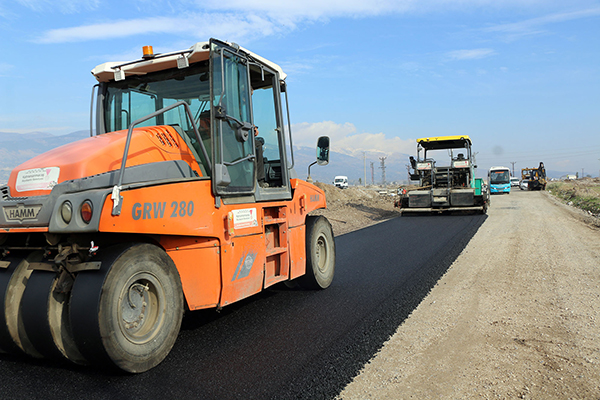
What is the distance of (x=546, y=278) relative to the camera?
6336mm

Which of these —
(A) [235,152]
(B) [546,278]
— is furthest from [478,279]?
(A) [235,152]

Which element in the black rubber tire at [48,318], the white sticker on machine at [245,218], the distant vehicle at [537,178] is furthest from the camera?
the distant vehicle at [537,178]

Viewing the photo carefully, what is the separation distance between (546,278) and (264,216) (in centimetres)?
420

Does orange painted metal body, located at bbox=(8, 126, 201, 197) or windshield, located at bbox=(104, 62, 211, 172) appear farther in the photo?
windshield, located at bbox=(104, 62, 211, 172)

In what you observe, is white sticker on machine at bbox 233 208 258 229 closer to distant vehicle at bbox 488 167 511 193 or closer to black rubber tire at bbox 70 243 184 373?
black rubber tire at bbox 70 243 184 373

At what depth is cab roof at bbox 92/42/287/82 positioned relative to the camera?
4191 mm

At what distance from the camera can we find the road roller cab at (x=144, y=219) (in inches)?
119

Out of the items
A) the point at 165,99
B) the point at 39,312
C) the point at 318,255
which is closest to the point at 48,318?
the point at 39,312

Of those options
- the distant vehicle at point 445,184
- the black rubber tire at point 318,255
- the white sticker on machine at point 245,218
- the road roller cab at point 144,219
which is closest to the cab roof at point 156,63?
the road roller cab at point 144,219

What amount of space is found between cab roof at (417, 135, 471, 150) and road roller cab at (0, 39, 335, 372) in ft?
46.2

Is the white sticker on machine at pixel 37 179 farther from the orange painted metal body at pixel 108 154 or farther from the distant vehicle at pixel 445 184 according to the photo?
the distant vehicle at pixel 445 184

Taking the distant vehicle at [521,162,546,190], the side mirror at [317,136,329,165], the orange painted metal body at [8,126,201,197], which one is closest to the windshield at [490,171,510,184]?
the distant vehicle at [521,162,546,190]

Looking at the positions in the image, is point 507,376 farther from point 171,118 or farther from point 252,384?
point 171,118

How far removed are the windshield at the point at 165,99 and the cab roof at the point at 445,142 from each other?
14.9 meters
